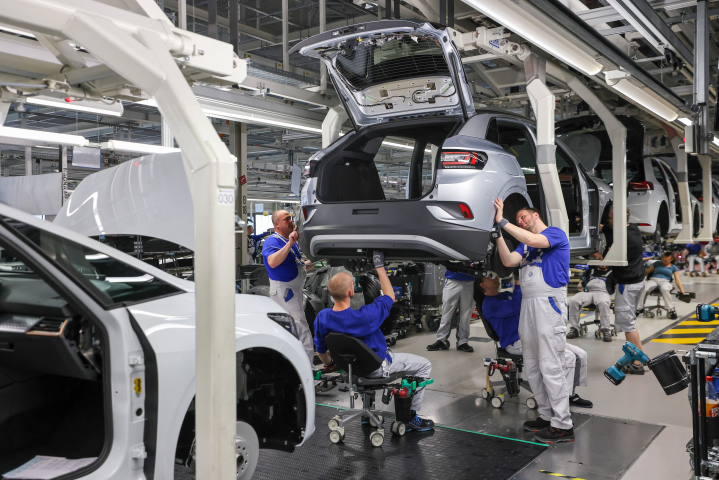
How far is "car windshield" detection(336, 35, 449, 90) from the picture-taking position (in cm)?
383

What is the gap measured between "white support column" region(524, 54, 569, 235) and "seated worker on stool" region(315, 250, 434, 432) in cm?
159

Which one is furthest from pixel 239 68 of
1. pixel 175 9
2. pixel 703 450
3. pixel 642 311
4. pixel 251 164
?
pixel 251 164

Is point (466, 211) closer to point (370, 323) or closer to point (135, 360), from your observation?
point (370, 323)

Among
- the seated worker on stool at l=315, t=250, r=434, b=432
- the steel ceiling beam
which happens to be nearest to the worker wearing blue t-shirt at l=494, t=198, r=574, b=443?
the seated worker on stool at l=315, t=250, r=434, b=432

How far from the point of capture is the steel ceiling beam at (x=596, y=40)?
12.4ft

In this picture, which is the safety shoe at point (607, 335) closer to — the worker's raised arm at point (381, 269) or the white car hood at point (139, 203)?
the worker's raised arm at point (381, 269)

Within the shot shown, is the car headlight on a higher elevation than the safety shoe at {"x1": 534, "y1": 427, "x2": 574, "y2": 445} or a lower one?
higher

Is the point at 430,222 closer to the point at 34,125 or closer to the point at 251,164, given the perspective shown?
the point at 251,164

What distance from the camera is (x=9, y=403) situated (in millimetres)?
2578

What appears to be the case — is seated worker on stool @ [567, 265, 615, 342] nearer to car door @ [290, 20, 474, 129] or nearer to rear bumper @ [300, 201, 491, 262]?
car door @ [290, 20, 474, 129]

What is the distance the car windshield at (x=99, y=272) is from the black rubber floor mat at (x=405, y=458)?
5.30 feet

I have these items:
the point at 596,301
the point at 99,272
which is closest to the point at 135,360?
the point at 99,272

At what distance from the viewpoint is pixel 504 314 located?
4.79 m

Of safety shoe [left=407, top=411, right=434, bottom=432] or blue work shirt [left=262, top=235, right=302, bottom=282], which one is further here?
blue work shirt [left=262, top=235, right=302, bottom=282]
